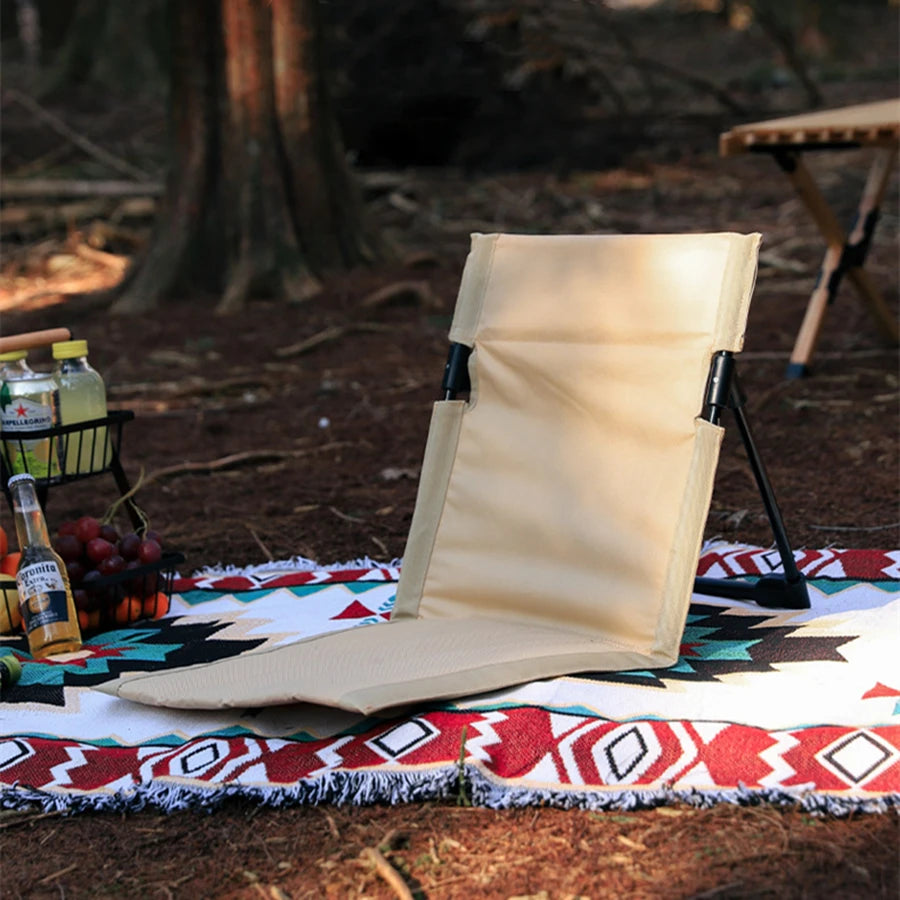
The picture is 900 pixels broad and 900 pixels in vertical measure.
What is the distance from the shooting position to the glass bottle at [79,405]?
3.12m

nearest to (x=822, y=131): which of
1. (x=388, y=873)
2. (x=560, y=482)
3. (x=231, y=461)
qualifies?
(x=560, y=482)

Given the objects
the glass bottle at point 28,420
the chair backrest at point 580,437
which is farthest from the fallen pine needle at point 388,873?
the glass bottle at point 28,420

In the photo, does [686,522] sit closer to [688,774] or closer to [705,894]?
[688,774]

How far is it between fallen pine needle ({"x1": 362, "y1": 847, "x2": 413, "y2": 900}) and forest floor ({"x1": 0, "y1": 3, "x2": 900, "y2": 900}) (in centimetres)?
2

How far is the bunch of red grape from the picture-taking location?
9.97 ft

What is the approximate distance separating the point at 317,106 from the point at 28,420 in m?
4.58

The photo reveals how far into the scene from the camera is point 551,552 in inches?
110

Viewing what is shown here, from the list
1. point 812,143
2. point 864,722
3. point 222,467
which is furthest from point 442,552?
point 812,143

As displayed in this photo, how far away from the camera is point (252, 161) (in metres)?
7.07

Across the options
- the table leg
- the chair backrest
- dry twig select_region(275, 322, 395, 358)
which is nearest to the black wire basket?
the chair backrest

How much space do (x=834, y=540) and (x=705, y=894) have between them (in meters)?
1.81

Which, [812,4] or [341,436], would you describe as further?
[812,4]

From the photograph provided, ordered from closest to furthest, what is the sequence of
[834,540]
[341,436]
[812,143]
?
1. [834,540]
2. [812,143]
3. [341,436]

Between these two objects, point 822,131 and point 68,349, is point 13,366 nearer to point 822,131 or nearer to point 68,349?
point 68,349
